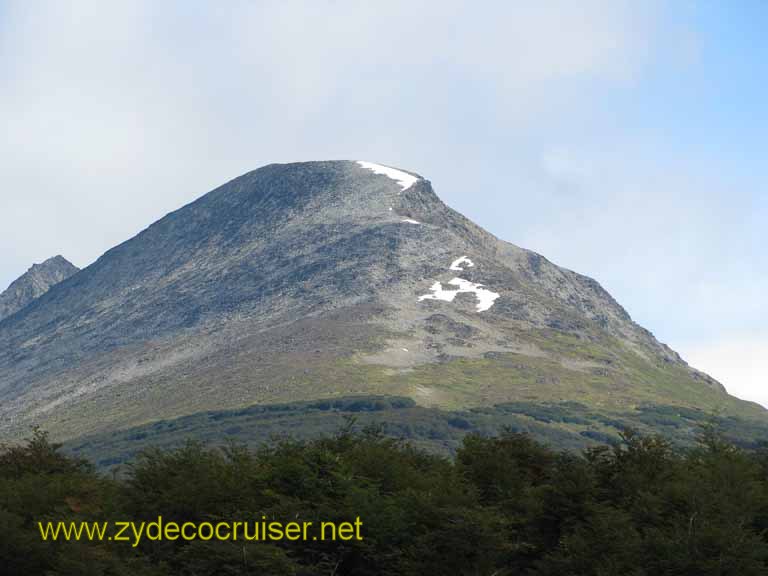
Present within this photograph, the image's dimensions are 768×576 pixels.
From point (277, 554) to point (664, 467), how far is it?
33.2 m

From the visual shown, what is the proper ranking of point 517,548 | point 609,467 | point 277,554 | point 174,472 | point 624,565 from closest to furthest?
point 277,554
point 624,565
point 517,548
point 174,472
point 609,467

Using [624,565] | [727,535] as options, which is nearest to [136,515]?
[624,565]

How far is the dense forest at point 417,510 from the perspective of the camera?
54344 millimetres

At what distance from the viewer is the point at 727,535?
5412 cm

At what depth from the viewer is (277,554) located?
5172 cm

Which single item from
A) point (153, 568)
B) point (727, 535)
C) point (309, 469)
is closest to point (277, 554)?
point (153, 568)

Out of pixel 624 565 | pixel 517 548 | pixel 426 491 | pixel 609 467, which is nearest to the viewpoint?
pixel 624 565

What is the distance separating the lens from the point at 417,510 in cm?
5956

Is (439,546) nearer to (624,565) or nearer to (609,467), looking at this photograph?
(624,565)

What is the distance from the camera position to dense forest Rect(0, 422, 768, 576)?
54344 millimetres

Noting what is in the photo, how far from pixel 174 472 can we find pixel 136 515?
4279 mm

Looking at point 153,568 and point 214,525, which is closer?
point 153,568

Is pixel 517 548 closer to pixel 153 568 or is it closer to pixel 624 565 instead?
pixel 624 565

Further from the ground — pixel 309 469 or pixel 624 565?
pixel 309 469
